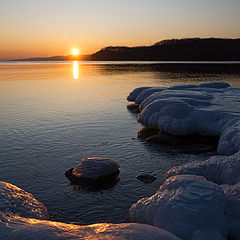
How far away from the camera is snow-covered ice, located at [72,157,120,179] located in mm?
7750

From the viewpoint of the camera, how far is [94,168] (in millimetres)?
7855

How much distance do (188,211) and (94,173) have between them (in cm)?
369

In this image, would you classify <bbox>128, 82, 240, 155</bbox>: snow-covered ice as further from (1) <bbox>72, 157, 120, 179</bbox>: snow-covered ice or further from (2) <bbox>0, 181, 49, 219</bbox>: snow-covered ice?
(2) <bbox>0, 181, 49, 219</bbox>: snow-covered ice

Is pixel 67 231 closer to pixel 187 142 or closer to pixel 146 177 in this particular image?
pixel 146 177

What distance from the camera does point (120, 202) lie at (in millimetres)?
6543

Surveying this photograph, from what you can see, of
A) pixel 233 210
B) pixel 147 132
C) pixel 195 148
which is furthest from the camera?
pixel 147 132

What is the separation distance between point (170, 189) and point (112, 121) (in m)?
10.1

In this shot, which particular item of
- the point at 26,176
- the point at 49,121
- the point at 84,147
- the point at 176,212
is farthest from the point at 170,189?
the point at 49,121

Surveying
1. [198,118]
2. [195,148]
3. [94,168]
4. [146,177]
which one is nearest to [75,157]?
[94,168]

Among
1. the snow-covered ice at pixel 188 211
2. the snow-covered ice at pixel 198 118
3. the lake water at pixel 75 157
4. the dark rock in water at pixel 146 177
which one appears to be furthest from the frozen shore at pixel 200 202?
the lake water at pixel 75 157

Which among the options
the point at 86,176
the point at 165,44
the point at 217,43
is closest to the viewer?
the point at 86,176

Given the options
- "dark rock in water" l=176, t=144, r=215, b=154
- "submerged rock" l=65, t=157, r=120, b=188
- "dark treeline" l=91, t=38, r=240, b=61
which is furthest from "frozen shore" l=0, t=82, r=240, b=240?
"dark treeline" l=91, t=38, r=240, b=61

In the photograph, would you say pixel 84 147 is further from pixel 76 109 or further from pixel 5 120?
pixel 76 109

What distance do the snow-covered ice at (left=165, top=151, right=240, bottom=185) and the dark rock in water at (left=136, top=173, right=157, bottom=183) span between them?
0.47 m
